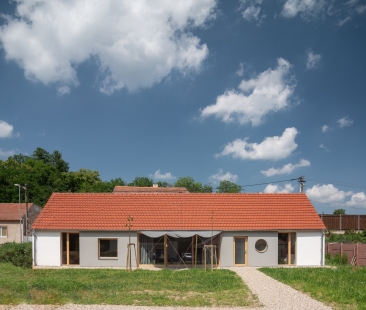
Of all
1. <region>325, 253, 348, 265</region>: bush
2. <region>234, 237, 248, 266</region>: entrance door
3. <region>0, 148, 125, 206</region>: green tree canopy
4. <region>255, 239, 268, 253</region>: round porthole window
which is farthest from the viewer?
<region>0, 148, 125, 206</region>: green tree canopy

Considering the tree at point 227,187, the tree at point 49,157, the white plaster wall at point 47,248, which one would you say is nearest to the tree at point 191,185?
→ the tree at point 227,187

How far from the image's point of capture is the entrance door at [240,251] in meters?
21.5

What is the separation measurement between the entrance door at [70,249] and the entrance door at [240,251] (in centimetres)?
867

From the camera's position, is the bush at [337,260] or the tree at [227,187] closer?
the bush at [337,260]

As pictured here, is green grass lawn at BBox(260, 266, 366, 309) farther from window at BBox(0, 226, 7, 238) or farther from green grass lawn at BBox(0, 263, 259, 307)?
window at BBox(0, 226, 7, 238)

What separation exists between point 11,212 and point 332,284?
109ft

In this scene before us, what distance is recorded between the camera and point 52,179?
5988 centimetres

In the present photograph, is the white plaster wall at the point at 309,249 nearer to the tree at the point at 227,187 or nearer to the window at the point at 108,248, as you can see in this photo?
the window at the point at 108,248

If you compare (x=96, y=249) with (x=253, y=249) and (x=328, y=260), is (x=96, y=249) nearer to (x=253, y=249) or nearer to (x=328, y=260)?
(x=253, y=249)

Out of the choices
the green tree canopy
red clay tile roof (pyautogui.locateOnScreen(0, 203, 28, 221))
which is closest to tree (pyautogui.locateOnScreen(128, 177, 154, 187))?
the green tree canopy

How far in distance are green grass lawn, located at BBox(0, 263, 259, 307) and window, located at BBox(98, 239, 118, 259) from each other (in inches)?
131

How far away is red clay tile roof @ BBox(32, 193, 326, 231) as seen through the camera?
21812mm

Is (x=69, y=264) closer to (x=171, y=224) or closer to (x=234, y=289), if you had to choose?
(x=171, y=224)

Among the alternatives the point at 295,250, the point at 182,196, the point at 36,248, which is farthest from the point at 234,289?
the point at 36,248
